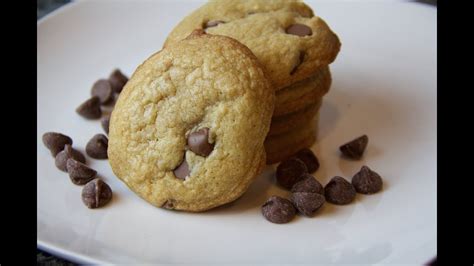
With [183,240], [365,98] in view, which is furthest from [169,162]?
[365,98]

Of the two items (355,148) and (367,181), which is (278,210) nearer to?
(367,181)

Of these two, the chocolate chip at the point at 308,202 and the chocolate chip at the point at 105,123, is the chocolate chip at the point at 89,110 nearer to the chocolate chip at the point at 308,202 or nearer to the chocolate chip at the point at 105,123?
the chocolate chip at the point at 105,123

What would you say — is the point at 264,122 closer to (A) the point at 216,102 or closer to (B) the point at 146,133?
(A) the point at 216,102

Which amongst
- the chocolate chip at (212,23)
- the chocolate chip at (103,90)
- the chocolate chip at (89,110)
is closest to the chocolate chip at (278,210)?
the chocolate chip at (212,23)

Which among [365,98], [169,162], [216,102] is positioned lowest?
[365,98]

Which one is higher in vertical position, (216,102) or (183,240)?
(216,102)

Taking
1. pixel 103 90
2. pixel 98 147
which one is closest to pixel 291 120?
pixel 98 147

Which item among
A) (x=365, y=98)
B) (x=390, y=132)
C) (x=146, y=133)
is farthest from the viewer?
→ (x=365, y=98)
